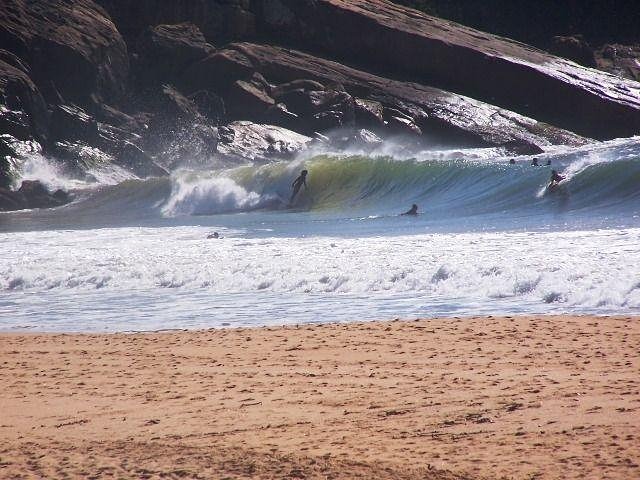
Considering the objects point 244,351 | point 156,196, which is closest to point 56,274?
point 244,351

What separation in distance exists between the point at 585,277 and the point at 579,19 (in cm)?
4335

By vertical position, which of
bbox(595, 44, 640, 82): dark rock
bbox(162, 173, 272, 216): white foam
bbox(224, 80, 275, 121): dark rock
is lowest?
bbox(162, 173, 272, 216): white foam

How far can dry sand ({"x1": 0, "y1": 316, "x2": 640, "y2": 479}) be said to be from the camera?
4.84 m

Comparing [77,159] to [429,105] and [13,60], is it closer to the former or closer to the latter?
[13,60]

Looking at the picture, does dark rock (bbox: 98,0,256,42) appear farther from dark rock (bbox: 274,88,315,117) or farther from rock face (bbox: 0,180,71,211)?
rock face (bbox: 0,180,71,211)

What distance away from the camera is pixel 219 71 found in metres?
36.8

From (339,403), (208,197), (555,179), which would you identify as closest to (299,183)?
(208,197)

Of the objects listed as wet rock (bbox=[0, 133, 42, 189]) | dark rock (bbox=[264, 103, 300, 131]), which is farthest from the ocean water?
dark rock (bbox=[264, 103, 300, 131])

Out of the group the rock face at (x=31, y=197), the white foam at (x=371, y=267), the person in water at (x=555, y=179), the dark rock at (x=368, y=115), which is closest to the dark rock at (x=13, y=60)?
the rock face at (x=31, y=197)

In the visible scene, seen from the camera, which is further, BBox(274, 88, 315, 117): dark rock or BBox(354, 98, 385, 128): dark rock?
BBox(274, 88, 315, 117): dark rock

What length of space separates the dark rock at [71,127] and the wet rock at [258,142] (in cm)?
464

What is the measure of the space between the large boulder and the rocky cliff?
5 centimetres

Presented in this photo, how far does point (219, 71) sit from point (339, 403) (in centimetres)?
3192

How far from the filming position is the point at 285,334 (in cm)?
859
